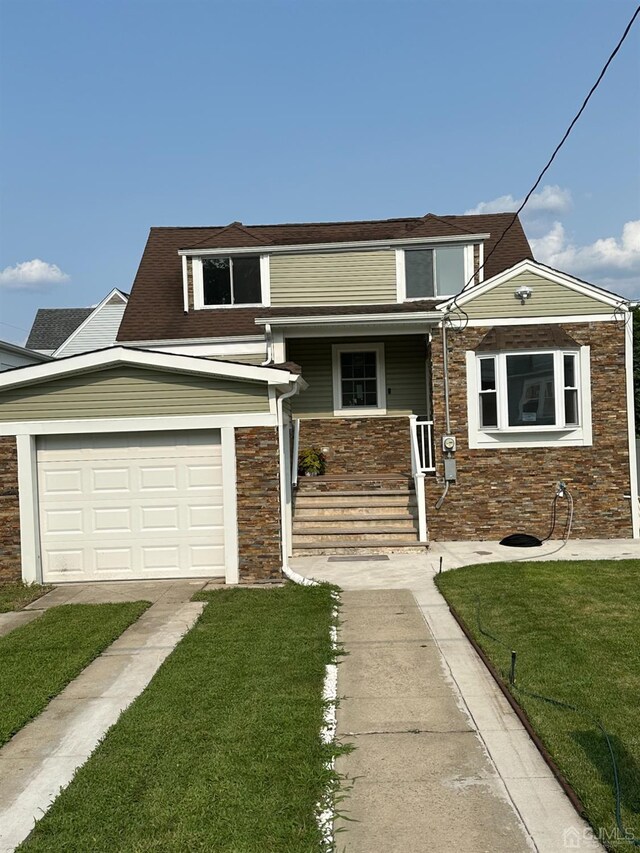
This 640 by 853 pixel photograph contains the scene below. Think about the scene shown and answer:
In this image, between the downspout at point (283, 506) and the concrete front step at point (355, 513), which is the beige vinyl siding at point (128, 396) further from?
the concrete front step at point (355, 513)

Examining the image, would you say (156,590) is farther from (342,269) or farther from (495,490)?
(342,269)

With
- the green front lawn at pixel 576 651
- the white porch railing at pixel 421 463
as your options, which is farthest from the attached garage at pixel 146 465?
the white porch railing at pixel 421 463

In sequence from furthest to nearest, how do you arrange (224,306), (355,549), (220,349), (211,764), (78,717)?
(224,306) → (220,349) → (355,549) → (78,717) → (211,764)

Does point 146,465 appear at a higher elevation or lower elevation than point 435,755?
higher

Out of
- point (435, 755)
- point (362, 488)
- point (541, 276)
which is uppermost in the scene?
point (541, 276)

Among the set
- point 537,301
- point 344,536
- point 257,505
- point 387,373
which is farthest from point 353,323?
point 257,505

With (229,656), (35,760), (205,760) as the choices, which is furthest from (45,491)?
(205,760)

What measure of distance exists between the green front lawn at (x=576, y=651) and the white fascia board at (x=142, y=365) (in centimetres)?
371

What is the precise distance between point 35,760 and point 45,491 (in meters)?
6.19

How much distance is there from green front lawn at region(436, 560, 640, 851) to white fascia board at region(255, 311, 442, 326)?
4775 mm

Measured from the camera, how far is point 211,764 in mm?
4398

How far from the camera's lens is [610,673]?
5727mm

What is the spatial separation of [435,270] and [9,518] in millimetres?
10129

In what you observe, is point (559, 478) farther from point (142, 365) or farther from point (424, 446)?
point (142, 365)
